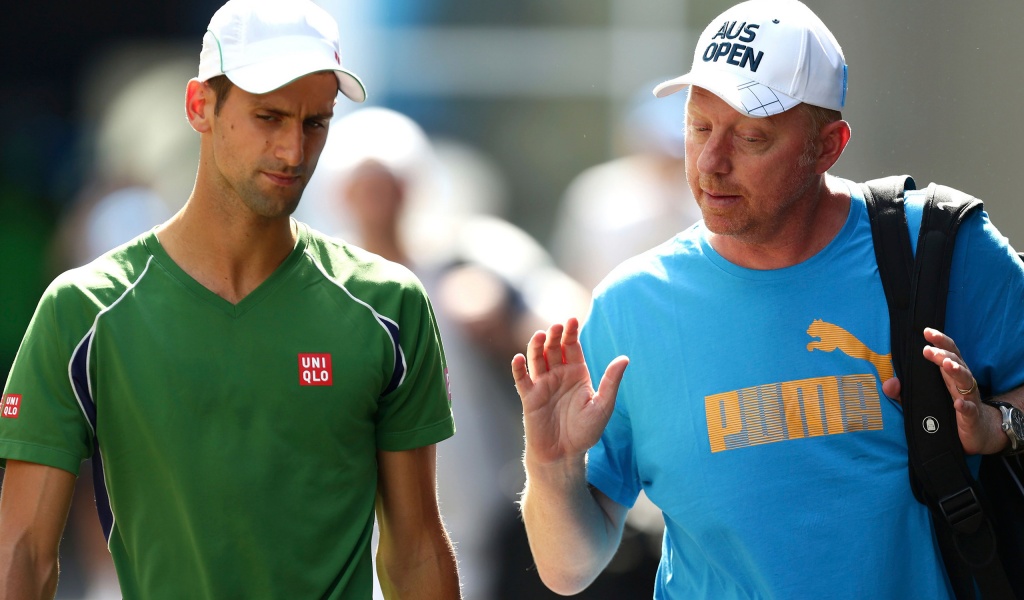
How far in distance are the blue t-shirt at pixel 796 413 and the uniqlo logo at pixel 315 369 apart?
2.34 ft

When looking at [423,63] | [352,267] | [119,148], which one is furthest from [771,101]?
[119,148]

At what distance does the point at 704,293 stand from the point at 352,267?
847mm

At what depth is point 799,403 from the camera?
120 inches

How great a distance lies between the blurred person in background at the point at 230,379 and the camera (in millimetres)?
3012

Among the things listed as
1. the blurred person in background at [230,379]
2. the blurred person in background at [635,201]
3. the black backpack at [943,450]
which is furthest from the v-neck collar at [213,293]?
the blurred person in background at [635,201]

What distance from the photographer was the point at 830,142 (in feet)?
10.7

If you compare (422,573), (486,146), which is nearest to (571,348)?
(422,573)

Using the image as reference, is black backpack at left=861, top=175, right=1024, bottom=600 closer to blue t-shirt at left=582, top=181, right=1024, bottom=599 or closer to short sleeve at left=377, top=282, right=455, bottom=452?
blue t-shirt at left=582, top=181, right=1024, bottom=599

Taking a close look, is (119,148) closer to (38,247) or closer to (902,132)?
(38,247)

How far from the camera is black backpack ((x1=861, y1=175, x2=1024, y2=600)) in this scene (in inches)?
114

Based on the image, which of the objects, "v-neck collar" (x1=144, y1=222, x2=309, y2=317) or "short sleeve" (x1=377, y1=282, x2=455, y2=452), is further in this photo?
"short sleeve" (x1=377, y1=282, x2=455, y2=452)

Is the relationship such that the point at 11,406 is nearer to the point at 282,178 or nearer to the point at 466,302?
the point at 282,178

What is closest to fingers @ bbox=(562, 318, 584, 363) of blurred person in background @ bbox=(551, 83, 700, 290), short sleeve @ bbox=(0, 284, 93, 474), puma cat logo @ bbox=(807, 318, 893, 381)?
puma cat logo @ bbox=(807, 318, 893, 381)

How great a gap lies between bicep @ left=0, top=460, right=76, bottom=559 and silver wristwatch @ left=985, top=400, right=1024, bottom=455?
6.69ft
